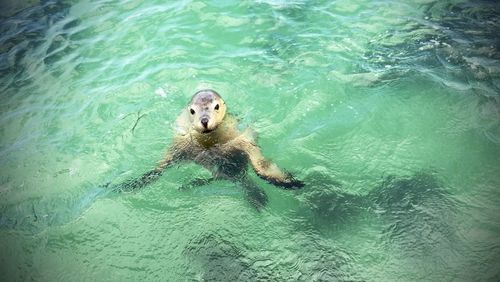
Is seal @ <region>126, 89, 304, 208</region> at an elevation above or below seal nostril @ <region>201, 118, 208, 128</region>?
below

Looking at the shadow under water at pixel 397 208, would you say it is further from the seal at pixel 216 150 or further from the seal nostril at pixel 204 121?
the seal nostril at pixel 204 121

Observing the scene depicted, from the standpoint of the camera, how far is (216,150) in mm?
6051

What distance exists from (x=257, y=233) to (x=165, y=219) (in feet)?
5.00

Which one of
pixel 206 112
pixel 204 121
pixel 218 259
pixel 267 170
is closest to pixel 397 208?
pixel 267 170

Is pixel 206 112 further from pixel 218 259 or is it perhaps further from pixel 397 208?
pixel 397 208

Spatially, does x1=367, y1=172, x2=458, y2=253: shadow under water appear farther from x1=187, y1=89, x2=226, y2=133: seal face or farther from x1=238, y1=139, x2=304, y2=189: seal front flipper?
x1=187, y1=89, x2=226, y2=133: seal face

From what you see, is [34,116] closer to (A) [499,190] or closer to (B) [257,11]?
(B) [257,11]

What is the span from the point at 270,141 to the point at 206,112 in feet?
4.73

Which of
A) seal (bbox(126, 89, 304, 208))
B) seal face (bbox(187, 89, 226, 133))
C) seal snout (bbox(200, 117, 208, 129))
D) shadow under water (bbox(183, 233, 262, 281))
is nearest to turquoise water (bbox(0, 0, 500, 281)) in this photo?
shadow under water (bbox(183, 233, 262, 281))

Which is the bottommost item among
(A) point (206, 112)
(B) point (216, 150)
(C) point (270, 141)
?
(C) point (270, 141)

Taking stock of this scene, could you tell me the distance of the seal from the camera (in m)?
5.60

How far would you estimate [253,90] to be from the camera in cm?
757

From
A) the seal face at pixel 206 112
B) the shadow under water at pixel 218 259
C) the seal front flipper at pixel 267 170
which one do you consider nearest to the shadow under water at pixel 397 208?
the seal front flipper at pixel 267 170

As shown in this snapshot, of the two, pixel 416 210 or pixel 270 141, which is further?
pixel 270 141
